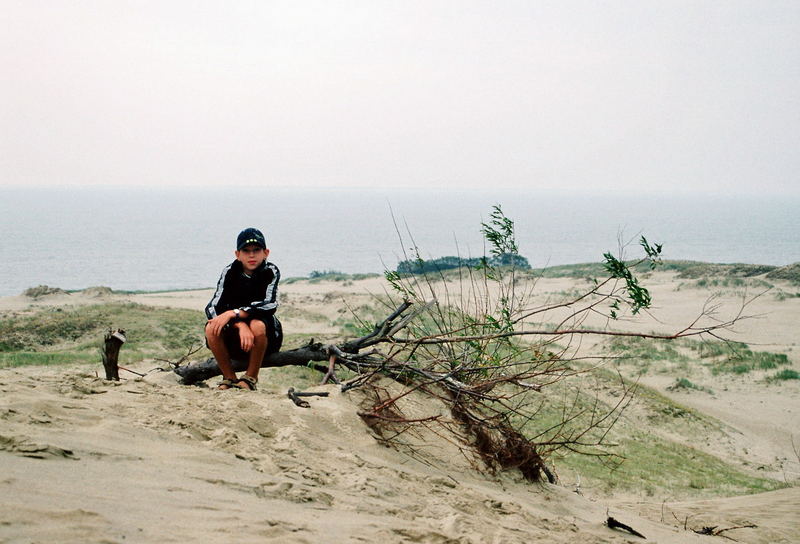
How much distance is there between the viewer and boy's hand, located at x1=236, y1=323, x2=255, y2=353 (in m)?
4.95

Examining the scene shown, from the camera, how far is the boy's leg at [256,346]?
509 cm

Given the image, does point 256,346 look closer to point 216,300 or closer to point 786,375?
point 216,300

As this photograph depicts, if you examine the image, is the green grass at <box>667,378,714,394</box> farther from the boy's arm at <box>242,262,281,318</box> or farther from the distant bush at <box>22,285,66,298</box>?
the distant bush at <box>22,285,66,298</box>

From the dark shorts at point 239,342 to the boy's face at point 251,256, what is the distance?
475 mm

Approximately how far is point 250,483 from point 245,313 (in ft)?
7.02

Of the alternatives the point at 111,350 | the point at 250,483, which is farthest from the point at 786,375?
the point at 250,483

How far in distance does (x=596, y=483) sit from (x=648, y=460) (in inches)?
73.5

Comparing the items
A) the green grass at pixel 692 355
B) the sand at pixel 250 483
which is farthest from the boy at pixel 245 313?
the green grass at pixel 692 355

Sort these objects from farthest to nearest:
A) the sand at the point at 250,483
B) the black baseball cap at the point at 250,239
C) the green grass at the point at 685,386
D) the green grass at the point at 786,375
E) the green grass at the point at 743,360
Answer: the green grass at the point at 743,360 < the green grass at the point at 786,375 < the green grass at the point at 685,386 < the black baseball cap at the point at 250,239 < the sand at the point at 250,483

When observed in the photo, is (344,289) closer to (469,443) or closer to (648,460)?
(648,460)

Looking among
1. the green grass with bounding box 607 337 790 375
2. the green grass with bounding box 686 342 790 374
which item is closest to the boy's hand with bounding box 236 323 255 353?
the green grass with bounding box 607 337 790 375

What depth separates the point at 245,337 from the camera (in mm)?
4980

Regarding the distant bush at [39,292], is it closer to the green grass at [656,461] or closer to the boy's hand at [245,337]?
the green grass at [656,461]

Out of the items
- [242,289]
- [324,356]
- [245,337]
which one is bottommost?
[324,356]
